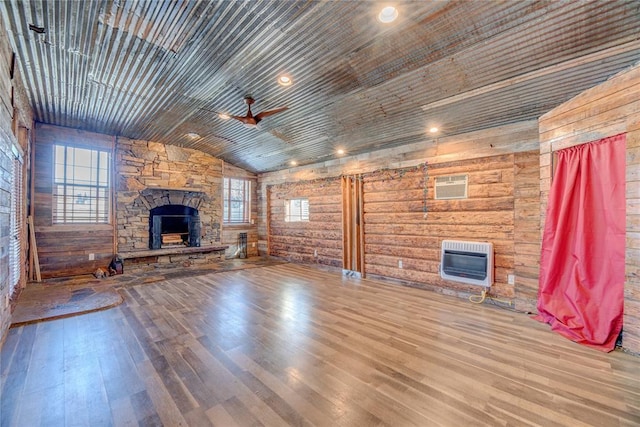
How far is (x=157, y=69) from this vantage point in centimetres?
328

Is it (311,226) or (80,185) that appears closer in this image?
(80,185)

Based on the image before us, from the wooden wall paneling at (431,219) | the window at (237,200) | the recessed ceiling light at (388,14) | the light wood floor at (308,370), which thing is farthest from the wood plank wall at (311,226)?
the recessed ceiling light at (388,14)

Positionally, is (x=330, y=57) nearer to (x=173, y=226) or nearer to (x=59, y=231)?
(x=173, y=226)

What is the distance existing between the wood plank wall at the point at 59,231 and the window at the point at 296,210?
410 centimetres

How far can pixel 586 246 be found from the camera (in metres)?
2.91

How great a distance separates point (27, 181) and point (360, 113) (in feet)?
19.8

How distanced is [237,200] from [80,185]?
351 centimetres

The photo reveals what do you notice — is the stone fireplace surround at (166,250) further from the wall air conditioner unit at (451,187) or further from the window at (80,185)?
the wall air conditioner unit at (451,187)

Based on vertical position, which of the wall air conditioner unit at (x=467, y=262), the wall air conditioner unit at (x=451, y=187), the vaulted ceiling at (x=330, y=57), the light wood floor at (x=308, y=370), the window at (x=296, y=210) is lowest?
the light wood floor at (x=308, y=370)

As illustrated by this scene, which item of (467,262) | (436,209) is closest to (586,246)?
(467,262)

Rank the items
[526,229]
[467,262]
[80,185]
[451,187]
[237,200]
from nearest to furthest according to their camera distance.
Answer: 1. [526,229]
2. [467,262]
3. [451,187]
4. [80,185]
5. [237,200]

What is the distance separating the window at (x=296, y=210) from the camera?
279 inches

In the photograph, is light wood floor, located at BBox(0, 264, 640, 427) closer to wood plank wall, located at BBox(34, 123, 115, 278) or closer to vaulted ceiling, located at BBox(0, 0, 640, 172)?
vaulted ceiling, located at BBox(0, 0, 640, 172)

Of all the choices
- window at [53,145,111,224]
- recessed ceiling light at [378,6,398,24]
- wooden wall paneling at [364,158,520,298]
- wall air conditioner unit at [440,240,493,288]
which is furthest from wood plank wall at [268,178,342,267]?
recessed ceiling light at [378,6,398,24]
